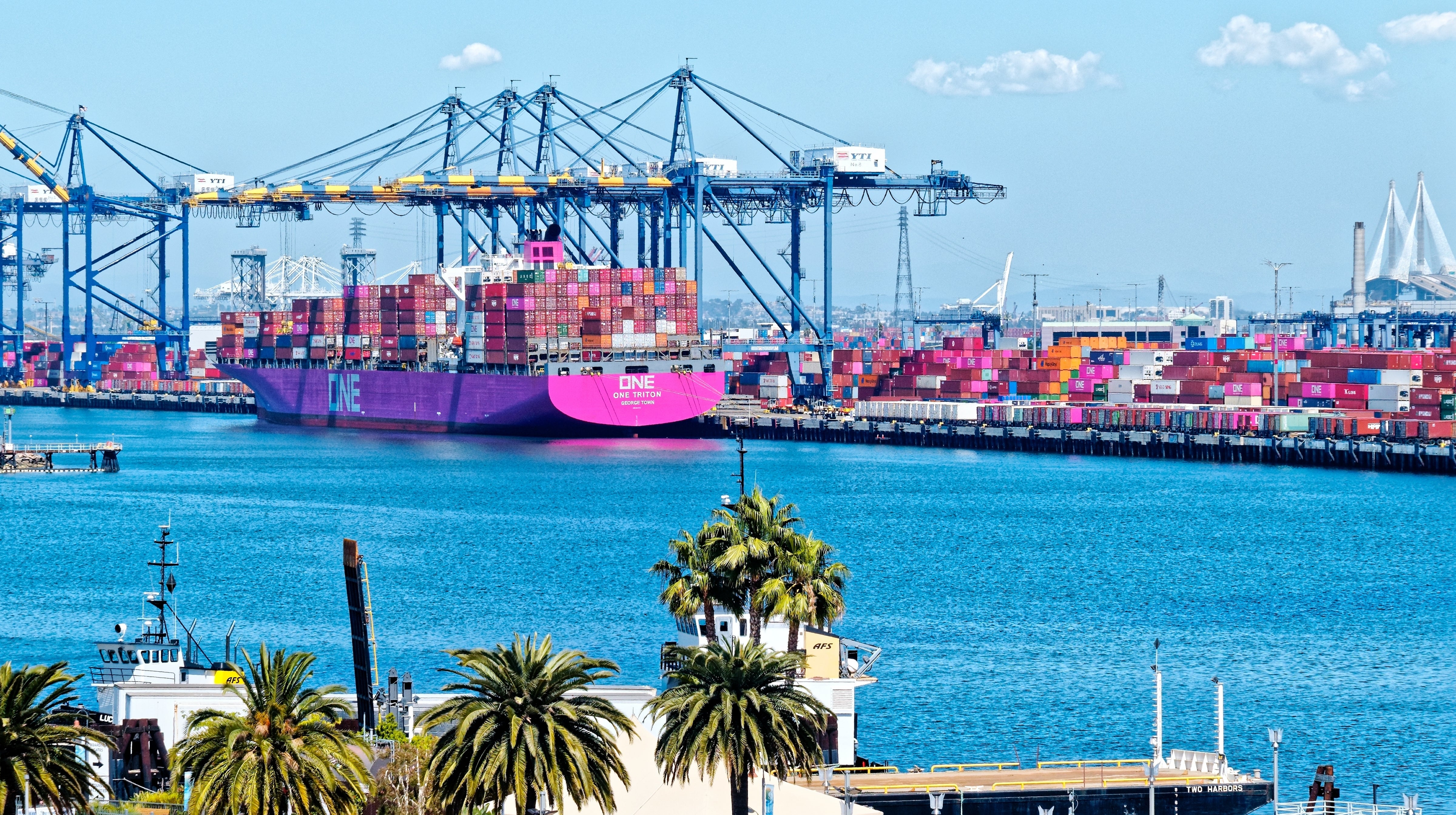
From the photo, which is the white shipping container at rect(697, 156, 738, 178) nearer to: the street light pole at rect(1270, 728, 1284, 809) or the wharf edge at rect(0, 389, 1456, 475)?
the wharf edge at rect(0, 389, 1456, 475)

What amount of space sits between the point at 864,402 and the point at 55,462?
4632 cm

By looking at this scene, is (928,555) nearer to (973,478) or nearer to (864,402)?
(973,478)

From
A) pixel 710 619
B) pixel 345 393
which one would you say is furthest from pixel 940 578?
pixel 345 393

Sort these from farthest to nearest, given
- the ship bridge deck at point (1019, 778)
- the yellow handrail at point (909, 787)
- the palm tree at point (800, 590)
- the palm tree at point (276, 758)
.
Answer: the palm tree at point (800, 590) → the ship bridge deck at point (1019, 778) → the yellow handrail at point (909, 787) → the palm tree at point (276, 758)

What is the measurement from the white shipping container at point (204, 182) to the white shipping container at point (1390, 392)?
73.1 m

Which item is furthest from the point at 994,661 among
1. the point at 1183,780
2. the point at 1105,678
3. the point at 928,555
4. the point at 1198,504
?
the point at 1198,504

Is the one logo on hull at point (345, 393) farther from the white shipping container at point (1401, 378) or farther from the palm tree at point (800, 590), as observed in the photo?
the palm tree at point (800, 590)

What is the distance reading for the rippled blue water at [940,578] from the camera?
112 ft

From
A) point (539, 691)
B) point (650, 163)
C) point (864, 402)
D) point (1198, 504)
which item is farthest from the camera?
point (864, 402)

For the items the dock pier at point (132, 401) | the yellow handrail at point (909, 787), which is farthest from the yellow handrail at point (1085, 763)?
the dock pier at point (132, 401)

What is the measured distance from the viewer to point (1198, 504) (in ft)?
238

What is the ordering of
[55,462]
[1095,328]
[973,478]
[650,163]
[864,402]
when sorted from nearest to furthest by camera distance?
[973,478] → [55,462] → [650,163] → [864,402] → [1095,328]

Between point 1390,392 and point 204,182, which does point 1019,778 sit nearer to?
point 1390,392

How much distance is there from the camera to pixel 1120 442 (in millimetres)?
98812
